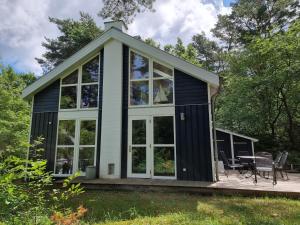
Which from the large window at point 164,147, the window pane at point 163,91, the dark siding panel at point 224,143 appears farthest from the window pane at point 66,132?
the dark siding panel at point 224,143

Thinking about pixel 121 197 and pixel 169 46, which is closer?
pixel 121 197

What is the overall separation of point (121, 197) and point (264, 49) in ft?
39.6

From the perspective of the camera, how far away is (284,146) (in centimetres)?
1315

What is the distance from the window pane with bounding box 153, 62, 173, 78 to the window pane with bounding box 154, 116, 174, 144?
4.69ft

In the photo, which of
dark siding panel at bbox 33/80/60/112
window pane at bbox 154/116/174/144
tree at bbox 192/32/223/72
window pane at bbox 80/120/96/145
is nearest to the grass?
window pane at bbox 154/116/174/144

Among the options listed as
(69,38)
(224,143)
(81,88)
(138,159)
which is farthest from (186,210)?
(69,38)

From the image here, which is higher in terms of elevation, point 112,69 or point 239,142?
→ point 112,69

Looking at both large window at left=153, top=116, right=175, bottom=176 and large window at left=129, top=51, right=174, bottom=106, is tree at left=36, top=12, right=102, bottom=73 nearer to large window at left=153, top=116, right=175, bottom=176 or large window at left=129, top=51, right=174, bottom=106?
large window at left=129, top=51, right=174, bottom=106

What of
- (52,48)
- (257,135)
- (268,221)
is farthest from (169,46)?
(268,221)

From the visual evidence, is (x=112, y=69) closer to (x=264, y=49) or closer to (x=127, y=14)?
(x=127, y=14)

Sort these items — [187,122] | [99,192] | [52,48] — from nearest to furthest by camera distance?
[99,192], [187,122], [52,48]

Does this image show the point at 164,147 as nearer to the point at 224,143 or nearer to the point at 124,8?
the point at 224,143

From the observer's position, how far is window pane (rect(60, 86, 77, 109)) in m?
8.43

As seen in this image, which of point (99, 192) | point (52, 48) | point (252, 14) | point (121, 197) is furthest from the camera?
point (52, 48)
